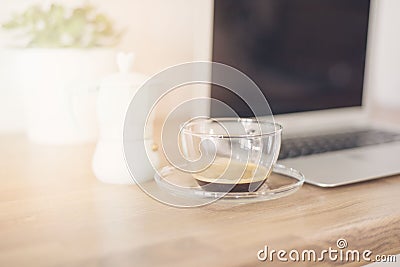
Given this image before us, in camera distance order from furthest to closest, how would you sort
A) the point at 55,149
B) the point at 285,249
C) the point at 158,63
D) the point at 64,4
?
the point at 158,63 < the point at 64,4 < the point at 55,149 < the point at 285,249

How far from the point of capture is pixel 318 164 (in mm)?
852

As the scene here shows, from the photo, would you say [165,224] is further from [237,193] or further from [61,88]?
[61,88]

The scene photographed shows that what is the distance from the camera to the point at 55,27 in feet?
3.16

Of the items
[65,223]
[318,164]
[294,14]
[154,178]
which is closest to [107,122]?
[154,178]

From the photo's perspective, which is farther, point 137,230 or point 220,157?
point 220,157

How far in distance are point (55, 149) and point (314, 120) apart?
50 centimetres

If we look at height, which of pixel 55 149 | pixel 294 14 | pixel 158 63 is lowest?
pixel 55 149

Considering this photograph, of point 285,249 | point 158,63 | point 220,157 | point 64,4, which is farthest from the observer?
point 158,63

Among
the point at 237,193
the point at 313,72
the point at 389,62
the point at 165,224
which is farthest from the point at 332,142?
the point at 389,62

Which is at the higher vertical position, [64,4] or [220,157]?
[64,4]

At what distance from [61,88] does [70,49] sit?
0.22 ft

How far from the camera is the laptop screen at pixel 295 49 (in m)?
0.98

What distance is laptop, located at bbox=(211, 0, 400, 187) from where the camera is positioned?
0.95m

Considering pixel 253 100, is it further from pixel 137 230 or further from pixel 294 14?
pixel 137 230
